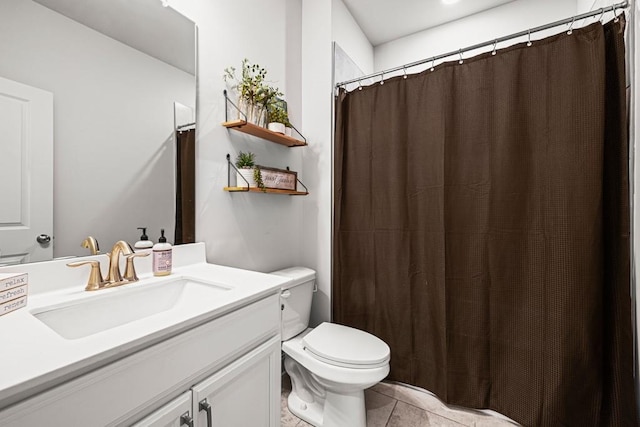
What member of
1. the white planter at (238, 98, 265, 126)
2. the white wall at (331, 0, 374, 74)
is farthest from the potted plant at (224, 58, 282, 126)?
the white wall at (331, 0, 374, 74)

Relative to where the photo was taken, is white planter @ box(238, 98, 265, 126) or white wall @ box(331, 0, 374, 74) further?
white wall @ box(331, 0, 374, 74)

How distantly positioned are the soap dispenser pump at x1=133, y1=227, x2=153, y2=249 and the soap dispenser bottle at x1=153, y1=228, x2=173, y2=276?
0.15 feet

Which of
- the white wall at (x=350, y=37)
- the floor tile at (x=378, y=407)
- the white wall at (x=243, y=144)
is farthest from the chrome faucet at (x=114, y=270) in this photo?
the white wall at (x=350, y=37)

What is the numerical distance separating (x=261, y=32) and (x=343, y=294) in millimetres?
1735

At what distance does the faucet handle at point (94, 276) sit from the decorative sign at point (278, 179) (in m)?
0.82

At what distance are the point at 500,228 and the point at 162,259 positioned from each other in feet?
5.19

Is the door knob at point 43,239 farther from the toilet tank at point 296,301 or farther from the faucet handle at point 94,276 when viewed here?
the toilet tank at point 296,301

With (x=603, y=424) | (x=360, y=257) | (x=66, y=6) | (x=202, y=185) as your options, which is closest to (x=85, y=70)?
(x=66, y=6)

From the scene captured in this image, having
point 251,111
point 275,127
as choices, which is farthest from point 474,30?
point 251,111

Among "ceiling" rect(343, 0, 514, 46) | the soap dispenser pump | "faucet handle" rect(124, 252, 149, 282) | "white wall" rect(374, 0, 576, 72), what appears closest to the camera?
"faucet handle" rect(124, 252, 149, 282)

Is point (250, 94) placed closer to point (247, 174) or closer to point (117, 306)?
point (247, 174)

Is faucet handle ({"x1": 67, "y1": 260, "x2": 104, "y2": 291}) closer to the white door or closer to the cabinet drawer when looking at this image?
the white door

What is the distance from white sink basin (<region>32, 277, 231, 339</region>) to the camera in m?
0.84

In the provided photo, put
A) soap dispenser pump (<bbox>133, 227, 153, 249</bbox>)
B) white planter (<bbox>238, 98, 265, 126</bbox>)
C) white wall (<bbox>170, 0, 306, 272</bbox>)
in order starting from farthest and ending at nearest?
white planter (<bbox>238, 98, 265, 126</bbox>) < white wall (<bbox>170, 0, 306, 272</bbox>) < soap dispenser pump (<bbox>133, 227, 153, 249</bbox>)
